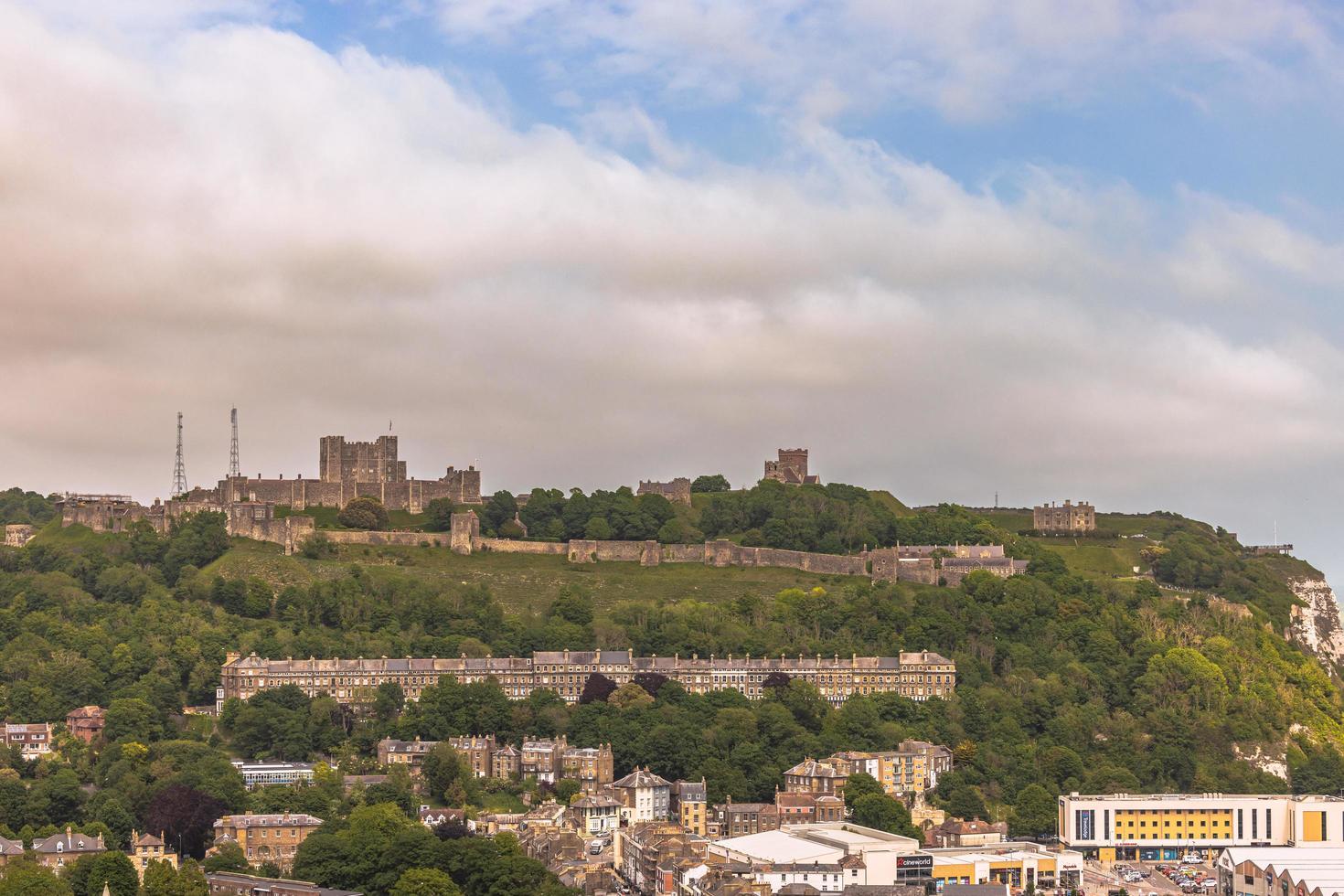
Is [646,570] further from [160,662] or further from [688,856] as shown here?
[688,856]

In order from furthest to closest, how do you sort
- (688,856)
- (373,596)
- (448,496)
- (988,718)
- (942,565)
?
(448,496), (942,565), (373,596), (988,718), (688,856)

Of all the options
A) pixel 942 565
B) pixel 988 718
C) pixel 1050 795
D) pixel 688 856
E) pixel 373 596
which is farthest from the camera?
pixel 942 565

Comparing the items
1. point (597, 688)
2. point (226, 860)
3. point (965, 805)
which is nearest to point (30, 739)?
point (226, 860)

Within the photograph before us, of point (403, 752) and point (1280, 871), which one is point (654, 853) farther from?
point (1280, 871)

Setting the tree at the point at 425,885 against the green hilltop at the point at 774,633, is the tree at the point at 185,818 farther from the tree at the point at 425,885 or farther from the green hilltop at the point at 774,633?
the green hilltop at the point at 774,633

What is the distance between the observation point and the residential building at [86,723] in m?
92.6

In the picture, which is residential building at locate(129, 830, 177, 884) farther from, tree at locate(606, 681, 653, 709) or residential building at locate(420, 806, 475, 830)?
tree at locate(606, 681, 653, 709)

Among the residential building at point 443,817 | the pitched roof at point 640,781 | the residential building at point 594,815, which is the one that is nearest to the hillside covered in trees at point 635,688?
the residential building at point 443,817

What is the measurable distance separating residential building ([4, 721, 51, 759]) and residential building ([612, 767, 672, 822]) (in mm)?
23528

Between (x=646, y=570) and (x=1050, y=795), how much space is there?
1352 inches

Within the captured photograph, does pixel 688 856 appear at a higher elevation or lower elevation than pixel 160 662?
lower

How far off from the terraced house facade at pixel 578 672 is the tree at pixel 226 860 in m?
19.4

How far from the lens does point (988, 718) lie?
10056 cm

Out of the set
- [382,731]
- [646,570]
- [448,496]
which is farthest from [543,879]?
[448,496]
